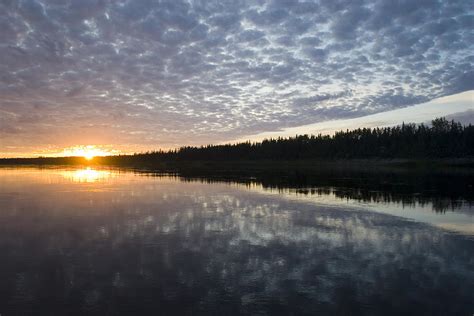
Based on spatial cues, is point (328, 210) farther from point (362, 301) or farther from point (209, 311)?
point (209, 311)

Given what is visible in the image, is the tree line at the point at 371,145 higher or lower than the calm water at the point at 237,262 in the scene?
higher

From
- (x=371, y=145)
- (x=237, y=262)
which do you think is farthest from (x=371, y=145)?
(x=237, y=262)

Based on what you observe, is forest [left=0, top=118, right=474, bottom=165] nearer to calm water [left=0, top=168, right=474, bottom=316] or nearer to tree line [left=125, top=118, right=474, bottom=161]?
tree line [left=125, top=118, right=474, bottom=161]

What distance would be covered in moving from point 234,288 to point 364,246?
7.17m

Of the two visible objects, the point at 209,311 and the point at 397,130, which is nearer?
the point at 209,311

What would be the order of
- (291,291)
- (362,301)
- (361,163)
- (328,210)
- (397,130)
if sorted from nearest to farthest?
(362,301)
(291,291)
(328,210)
(361,163)
(397,130)

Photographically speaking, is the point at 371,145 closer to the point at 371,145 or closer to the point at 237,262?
the point at 371,145

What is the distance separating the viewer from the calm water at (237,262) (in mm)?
9102

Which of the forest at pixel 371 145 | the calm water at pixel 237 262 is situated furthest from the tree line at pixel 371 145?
the calm water at pixel 237 262

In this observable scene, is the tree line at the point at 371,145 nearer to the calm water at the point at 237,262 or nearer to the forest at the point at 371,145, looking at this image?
the forest at the point at 371,145

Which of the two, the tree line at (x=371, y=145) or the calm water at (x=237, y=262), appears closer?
the calm water at (x=237, y=262)

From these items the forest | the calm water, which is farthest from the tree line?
the calm water

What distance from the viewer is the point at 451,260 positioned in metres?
12.8

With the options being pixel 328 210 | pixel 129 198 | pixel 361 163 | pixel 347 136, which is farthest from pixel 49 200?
pixel 347 136
